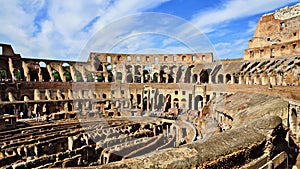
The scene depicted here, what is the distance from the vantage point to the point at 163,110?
107 ft

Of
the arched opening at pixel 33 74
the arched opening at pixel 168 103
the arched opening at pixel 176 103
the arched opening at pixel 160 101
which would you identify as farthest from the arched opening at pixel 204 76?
the arched opening at pixel 33 74

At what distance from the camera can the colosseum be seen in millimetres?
6973

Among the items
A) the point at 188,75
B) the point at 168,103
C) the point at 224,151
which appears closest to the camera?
the point at 224,151

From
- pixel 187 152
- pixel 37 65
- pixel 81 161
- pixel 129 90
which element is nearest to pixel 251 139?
pixel 187 152

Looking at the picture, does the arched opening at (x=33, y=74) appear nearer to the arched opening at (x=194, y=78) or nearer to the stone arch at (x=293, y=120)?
the arched opening at (x=194, y=78)

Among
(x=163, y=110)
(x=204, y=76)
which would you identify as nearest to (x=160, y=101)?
(x=163, y=110)

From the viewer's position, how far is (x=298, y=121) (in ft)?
41.7

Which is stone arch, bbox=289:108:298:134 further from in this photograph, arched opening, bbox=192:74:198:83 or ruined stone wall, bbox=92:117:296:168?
arched opening, bbox=192:74:198:83

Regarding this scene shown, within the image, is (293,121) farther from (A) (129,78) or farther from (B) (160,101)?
(A) (129,78)

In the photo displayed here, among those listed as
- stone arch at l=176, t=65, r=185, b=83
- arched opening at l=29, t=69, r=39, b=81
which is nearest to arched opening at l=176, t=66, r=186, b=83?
stone arch at l=176, t=65, r=185, b=83

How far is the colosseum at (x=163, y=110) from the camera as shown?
22.9 feet

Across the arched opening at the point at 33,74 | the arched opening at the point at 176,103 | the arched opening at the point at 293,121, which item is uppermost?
the arched opening at the point at 33,74

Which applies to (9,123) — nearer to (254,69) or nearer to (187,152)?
(187,152)

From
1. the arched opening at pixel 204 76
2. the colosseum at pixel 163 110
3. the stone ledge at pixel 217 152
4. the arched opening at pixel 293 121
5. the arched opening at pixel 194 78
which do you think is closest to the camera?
the stone ledge at pixel 217 152
